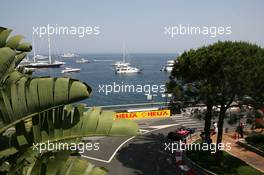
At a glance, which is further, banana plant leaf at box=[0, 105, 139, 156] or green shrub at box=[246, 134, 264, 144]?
green shrub at box=[246, 134, 264, 144]

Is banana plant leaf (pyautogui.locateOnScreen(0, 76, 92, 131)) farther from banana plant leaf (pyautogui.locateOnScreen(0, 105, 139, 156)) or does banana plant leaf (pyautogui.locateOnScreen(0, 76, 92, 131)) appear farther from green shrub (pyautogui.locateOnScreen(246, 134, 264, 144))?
green shrub (pyautogui.locateOnScreen(246, 134, 264, 144))

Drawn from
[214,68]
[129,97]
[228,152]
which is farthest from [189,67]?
[129,97]

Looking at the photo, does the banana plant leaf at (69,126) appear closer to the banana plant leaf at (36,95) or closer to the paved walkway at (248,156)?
the banana plant leaf at (36,95)

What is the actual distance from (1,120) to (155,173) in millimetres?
15569

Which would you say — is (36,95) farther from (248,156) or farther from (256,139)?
(256,139)

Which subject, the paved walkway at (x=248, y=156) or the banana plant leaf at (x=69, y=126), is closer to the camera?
Result: the banana plant leaf at (x=69, y=126)

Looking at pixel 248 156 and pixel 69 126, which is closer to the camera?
pixel 69 126

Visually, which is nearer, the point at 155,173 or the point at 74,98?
the point at 74,98

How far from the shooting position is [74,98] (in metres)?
3.78

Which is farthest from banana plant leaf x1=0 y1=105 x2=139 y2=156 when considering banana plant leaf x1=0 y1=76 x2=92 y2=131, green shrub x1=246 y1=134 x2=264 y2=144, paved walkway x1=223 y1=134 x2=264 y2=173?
green shrub x1=246 y1=134 x2=264 y2=144

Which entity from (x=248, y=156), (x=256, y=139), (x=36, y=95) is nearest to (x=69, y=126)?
(x=36, y=95)

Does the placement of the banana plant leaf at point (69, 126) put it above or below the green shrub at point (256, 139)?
above

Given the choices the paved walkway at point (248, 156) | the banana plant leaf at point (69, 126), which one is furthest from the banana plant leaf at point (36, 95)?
the paved walkway at point (248, 156)

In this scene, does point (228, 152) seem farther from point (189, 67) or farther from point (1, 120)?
point (1, 120)
